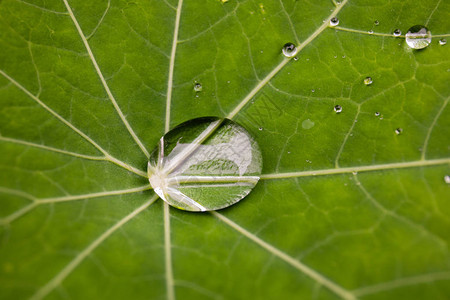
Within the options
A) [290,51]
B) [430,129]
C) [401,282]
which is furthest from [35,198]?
[430,129]

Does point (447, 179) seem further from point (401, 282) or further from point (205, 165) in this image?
Answer: point (205, 165)

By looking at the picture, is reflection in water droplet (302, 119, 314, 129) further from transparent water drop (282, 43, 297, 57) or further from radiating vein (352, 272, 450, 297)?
radiating vein (352, 272, 450, 297)

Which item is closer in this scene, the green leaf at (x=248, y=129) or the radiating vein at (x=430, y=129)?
the green leaf at (x=248, y=129)

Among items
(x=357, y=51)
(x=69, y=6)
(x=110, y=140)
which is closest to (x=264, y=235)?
(x=110, y=140)

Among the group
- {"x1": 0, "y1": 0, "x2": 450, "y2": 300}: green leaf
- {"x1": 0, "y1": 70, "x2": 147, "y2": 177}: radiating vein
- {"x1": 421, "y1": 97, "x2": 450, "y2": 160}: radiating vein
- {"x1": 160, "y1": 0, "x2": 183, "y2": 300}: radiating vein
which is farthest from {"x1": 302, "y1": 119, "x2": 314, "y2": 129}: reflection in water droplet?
{"x1": 0, "y1": 70, "x2": 147, "y2": 177}: radiating vein

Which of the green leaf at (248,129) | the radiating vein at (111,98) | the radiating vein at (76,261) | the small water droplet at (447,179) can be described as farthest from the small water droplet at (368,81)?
the radiating vein at (76,261)

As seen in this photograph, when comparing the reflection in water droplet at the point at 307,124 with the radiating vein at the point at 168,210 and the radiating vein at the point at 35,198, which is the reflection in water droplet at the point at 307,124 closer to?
the radiating vein at the point at 168,210
